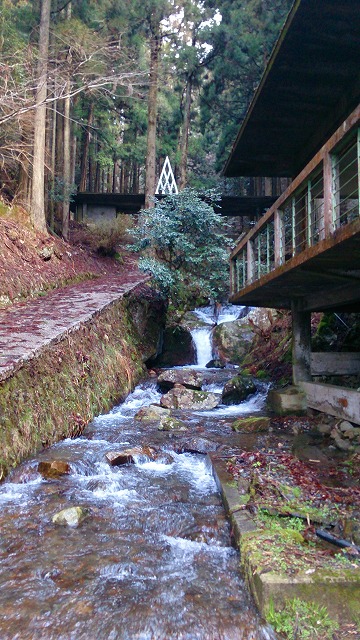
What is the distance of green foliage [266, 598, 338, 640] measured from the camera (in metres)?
2.60

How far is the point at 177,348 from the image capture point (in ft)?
49.2

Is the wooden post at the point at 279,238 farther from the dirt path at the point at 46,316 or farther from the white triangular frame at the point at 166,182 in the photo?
the white triangular frame at the point at 166,182

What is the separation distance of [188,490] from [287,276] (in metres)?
3.25

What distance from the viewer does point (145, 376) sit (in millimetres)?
11516

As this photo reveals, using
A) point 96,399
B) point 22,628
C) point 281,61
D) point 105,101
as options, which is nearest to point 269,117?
point 281,61

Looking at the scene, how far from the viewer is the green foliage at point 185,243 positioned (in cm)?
1327

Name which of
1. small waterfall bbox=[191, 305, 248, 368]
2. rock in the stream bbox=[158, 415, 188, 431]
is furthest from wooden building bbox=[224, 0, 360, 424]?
small waterfall bbox=[191, 305, 248, 368]

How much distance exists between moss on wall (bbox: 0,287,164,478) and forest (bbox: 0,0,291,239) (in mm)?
4927

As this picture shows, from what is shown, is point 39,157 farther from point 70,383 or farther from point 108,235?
point 70,383

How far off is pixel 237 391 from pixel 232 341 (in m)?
5.61

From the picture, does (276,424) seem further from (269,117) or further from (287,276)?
(269,117)

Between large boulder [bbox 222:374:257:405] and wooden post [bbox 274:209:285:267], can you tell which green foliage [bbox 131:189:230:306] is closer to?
large boulder [bbox 222:374:257:405]

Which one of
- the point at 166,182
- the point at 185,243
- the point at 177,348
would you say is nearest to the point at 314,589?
the point at 185,243

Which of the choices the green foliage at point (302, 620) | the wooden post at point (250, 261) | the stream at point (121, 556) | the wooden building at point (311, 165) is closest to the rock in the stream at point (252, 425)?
the wooden building at point (311, 165)
